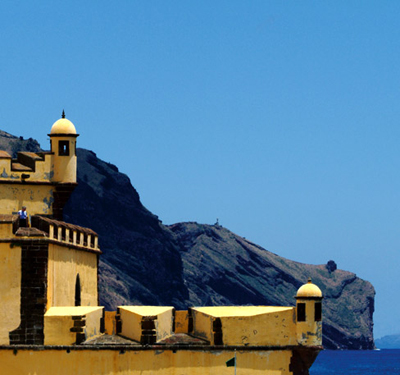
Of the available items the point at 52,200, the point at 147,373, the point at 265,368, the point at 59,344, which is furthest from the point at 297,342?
the point at 52,200

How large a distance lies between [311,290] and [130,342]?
8.08m

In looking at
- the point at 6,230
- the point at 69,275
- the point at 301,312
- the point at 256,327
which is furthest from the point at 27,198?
the point at 301,312

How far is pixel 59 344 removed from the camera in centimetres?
4506

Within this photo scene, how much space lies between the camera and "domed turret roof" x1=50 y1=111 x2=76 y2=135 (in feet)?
170

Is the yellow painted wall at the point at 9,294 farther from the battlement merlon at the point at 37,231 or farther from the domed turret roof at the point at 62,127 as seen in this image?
the domed turret roof at the point at 62,127

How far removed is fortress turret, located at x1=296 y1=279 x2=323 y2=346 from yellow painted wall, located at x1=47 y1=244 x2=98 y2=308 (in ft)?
34.6

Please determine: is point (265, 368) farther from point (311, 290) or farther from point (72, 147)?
point (72, 147)

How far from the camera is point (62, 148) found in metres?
51.9

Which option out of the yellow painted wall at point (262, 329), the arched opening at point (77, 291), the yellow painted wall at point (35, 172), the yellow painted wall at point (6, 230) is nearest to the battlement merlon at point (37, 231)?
the yellow painted wall at point (6, 230)

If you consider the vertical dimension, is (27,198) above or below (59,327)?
above

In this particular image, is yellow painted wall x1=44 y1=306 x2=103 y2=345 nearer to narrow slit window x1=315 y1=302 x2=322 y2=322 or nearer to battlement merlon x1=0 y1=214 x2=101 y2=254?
battlement merlon x1=0 y1=214 x2=101 y2=254

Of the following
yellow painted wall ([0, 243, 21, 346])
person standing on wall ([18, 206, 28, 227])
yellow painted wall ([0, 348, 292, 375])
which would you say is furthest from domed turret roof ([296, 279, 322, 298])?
person standing on wall ([18, 206, 28, 227])

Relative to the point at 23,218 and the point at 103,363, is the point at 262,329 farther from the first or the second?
the point at 23,218

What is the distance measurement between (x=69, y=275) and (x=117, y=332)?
12.6 ft
